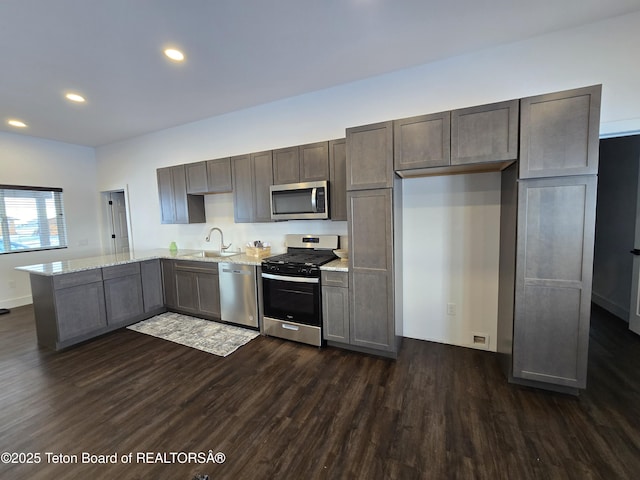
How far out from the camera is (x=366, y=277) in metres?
2.74

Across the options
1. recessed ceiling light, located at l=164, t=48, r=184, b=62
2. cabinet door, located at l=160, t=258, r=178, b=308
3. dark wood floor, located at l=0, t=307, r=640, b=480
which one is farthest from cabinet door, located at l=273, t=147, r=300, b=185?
cabinet door, located at l=160, t=258, r=178, b=308

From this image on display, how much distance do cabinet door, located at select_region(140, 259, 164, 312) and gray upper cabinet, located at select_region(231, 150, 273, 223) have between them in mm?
1556

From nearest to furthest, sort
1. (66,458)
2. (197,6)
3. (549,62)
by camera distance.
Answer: (66,458), (197,6), (549,62)

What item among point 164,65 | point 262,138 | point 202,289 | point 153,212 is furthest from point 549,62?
point 153,212

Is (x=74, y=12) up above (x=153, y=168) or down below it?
above

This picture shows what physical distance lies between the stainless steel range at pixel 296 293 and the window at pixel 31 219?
15.9 feet

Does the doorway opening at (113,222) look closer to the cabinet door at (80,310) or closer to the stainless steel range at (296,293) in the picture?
the cabinet door at (80,310)

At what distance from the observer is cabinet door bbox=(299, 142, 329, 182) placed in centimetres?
308

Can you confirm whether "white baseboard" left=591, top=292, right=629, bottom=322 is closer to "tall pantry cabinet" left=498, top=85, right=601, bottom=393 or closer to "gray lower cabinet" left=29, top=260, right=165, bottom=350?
"tall pantry cabinet" left=498, top=85, right=601, bottom=393

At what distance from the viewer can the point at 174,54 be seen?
249 cm

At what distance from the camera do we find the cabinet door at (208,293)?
3695 mm

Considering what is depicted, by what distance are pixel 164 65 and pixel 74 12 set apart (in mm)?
769

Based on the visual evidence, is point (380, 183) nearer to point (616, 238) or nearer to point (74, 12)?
point (74, 12)

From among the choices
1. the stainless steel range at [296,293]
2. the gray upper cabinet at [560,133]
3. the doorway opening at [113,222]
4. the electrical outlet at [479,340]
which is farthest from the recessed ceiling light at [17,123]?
the electrical outlet at [479,340]
